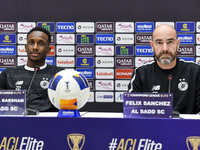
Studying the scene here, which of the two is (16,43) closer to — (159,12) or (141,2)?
(141,2)

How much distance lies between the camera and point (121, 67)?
316 centimetres

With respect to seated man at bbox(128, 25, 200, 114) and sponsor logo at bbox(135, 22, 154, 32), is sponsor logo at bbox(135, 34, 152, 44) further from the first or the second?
seated man at bbox(128, 25, 200, 114)

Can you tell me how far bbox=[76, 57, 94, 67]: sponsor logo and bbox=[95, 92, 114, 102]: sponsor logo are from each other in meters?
0.47

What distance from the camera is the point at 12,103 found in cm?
101

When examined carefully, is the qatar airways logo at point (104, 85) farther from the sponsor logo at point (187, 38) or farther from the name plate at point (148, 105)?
the name plate at point (148, 105)

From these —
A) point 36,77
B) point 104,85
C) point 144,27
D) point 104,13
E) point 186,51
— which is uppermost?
point 104,13

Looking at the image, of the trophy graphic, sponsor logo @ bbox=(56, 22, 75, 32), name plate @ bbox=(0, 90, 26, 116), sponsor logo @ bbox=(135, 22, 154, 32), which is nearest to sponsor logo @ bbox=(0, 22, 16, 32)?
sponsor logo @ bbox=(56, 22, 75, 32)

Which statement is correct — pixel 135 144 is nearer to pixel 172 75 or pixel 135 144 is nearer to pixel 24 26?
pixel 172 75

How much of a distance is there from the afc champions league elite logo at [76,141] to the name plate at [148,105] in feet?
0.79

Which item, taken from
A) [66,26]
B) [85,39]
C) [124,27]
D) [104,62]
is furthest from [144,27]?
[66,26]

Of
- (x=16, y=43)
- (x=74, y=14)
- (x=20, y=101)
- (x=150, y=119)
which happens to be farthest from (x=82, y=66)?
(x=150, y=119)

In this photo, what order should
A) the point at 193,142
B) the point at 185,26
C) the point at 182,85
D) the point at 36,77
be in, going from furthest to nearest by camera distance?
the point at 185,26, the point at 36,77, the point at 182,85, the point at 193,142

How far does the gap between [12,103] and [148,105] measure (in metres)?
0.65

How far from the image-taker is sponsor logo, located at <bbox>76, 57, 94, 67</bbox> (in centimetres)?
318
